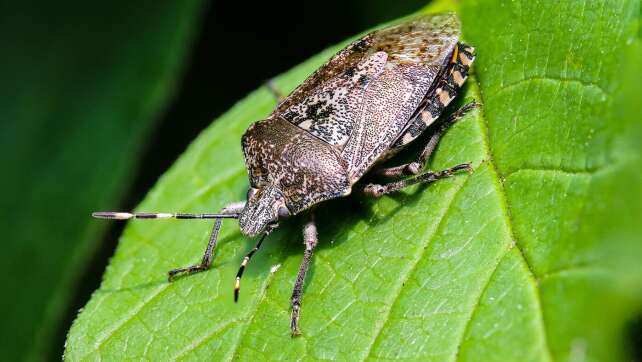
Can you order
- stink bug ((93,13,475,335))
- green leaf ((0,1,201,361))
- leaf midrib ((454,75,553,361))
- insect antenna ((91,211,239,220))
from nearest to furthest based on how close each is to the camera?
1. leaf midrib ((454,75,553,361))
2. stink bug ((93,13,475,335))
3. insect antenna ((91,211,239,220))
4. green leaf ((0,1,201,361))

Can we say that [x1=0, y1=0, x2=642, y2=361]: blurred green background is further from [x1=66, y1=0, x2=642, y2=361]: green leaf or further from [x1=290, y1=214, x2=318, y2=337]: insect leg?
[x1=290, y1=214, x2=318, y2=337]: insect leg

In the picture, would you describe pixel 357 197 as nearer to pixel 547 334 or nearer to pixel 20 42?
pixel 547 334

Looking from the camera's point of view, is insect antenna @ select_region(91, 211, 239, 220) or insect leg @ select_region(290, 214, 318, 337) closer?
insect leg @ select_region(290, 214, 318, 337)

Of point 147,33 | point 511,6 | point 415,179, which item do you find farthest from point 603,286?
point 147,33

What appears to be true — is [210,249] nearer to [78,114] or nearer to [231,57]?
[78,114]

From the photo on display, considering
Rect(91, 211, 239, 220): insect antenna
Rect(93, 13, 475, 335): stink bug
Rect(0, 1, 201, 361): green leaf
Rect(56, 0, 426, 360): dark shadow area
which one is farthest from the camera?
Rect(56, 0, 426, 360): dark shadow area

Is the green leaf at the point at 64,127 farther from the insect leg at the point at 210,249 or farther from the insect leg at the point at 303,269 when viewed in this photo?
the insect leg at the point at 303,269

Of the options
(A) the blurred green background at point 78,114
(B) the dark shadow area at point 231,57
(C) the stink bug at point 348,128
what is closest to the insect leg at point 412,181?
(C) the stink bug at point 348,128

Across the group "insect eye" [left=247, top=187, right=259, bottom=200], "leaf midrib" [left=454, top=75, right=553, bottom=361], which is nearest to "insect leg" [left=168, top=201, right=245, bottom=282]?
"insect eye" [left=247, top=187, right=259, bottom=200]
